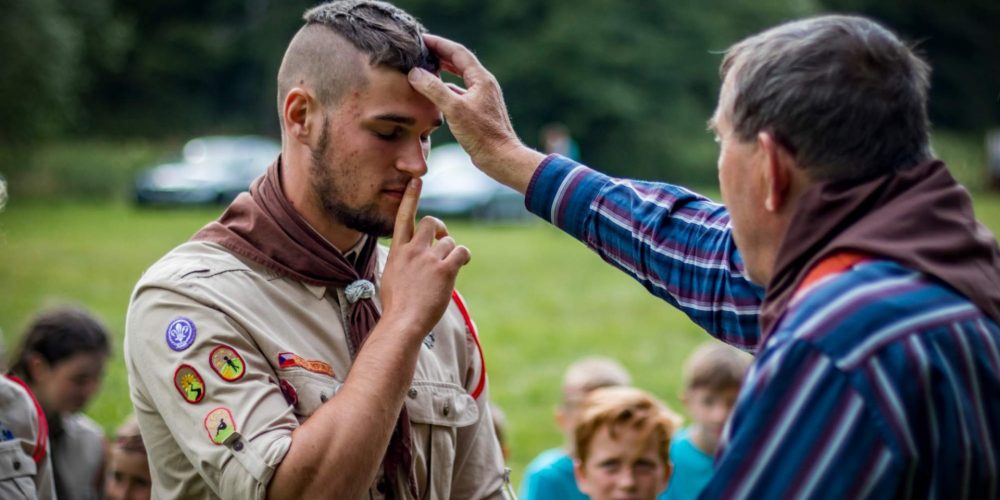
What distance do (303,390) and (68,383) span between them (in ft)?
8.80

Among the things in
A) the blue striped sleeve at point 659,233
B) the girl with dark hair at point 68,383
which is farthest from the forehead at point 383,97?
the girl with dark hair at point 68,383

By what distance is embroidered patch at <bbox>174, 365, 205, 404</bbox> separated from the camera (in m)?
2.59

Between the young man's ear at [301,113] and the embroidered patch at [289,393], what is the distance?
2.19 ft

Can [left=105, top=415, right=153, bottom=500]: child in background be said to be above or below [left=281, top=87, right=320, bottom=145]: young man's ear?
below

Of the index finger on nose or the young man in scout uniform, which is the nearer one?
the young man in scout uniform

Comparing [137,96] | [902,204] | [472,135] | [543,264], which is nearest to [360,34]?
[472,135]

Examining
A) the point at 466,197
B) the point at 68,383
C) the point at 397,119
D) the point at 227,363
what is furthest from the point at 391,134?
the point at 466,197

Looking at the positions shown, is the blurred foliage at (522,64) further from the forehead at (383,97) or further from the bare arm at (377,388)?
the bare arm at (377,388)

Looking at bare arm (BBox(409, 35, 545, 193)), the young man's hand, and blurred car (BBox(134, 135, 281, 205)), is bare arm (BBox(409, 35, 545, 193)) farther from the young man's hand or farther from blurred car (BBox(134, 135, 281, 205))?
blurred car (BBox(134, 135, 281, 205))

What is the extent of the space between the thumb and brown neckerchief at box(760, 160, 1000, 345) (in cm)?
119

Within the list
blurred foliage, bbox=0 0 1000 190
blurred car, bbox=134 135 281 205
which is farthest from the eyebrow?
blurred foliage, bbox=0 0 1000 190

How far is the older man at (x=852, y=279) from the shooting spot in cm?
182

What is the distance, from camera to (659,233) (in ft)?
10.3

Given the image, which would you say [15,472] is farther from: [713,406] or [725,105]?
[713,406]
